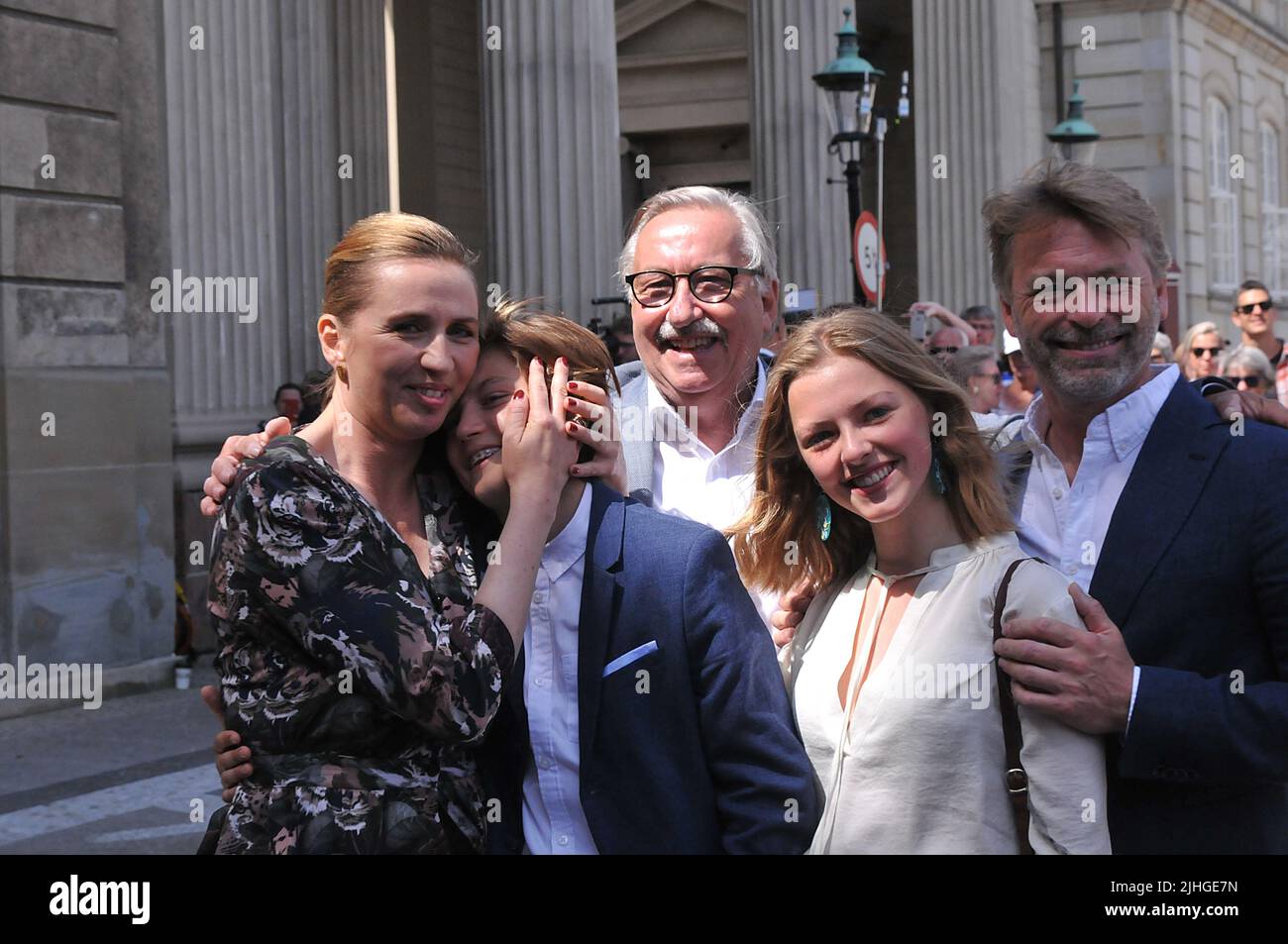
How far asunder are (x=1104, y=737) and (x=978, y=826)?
0.30m

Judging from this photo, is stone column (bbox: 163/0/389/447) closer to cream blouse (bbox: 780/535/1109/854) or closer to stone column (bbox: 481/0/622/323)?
stone column (bbox: 481/0/622/323)

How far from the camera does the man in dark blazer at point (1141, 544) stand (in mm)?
2611

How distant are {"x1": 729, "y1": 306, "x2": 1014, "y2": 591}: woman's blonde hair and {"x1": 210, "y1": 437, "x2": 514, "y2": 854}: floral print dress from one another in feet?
2.19

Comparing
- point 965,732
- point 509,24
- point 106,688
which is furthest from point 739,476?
point 509,24

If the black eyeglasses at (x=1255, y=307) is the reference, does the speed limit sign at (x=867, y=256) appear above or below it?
above

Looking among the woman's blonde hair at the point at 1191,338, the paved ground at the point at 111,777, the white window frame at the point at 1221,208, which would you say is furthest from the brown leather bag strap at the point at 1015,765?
the white window frame at the point at 1221,208

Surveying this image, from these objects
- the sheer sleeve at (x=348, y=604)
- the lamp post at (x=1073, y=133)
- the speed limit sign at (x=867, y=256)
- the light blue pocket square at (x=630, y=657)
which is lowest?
the light blue pocket square at (x=630, y=657)

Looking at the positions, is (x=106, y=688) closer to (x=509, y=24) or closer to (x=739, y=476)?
(x=509, y=24)

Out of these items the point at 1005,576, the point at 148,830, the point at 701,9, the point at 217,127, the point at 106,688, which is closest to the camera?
the point at 1005,576

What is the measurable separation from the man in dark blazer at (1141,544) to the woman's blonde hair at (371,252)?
1.11m

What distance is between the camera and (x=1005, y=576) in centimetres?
267

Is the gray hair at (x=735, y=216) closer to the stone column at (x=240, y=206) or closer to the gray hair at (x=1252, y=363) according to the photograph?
the gray hair at (x=1252, y=363)

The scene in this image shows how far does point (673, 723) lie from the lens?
2740 mm

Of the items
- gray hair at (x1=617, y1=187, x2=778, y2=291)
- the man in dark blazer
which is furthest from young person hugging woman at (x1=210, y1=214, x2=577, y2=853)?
the man in dark blazer
